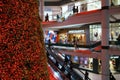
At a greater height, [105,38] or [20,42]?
[20,42]

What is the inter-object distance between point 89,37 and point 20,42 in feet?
78.5

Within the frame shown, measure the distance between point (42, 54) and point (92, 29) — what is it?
23.4 meters

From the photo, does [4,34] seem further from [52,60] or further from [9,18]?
[52,60]

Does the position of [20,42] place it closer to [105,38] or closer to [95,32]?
[105,38]

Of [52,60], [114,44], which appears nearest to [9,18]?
[52,60]

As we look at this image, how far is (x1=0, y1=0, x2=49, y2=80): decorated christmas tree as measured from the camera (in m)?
2.19

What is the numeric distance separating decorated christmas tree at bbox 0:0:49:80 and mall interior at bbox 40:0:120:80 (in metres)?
10.4

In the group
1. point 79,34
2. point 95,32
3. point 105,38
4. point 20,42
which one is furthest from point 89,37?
point 20,42

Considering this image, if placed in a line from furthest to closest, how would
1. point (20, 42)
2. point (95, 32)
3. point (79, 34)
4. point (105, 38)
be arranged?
1. point (79, 34)
2. point (95, 32)
3. point (105, 38)
4. point (20, 42)

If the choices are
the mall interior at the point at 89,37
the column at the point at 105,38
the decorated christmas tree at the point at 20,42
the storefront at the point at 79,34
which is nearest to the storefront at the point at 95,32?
the mall interior at the point at 89,37

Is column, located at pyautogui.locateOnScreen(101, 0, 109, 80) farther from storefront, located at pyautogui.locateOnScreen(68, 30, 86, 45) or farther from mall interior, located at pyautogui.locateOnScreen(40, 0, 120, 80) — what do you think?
storefront, located at pyautogui.locateOnScreen(68, 30, 86, 45)

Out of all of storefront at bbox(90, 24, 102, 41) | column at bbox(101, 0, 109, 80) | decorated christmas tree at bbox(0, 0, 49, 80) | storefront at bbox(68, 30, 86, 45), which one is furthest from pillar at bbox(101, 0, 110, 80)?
decorated christmas tree at bbox(0, 0, 49, 80)

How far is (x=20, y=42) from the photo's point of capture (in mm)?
2264

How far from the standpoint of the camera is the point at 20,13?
2271 mm
